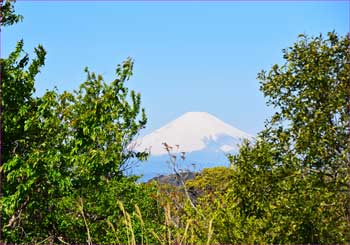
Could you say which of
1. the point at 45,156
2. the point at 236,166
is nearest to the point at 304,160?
the point at 236,166

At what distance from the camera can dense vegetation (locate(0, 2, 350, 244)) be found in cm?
943

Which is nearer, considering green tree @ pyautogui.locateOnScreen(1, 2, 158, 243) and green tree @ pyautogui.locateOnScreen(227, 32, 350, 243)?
green tree @ pyautogui.locateOnScreen(227, 32, 350, 243)

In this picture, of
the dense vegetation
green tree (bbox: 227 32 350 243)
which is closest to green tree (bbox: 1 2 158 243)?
the dense vegetation

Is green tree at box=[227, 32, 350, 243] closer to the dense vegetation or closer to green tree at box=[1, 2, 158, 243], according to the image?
the dense vegetation

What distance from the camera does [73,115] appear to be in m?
13.8

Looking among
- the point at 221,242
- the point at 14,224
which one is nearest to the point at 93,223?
the point at 14,224

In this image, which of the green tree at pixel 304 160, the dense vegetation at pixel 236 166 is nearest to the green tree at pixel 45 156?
the dense vegetation at pixel 236 166

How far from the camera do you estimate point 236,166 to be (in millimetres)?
10391

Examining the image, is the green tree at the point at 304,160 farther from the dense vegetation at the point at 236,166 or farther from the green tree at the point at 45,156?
the green tree at the point at 45,156

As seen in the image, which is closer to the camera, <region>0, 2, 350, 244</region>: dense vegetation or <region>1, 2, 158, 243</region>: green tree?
<region>0, 2, 350, 244</region>: dense vegetation

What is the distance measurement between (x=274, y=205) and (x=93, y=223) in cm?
726

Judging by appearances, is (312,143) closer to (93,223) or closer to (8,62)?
(8,62)

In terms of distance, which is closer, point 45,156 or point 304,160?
point 304,160

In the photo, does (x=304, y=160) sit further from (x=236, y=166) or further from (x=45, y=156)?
(x=45, y=156)
